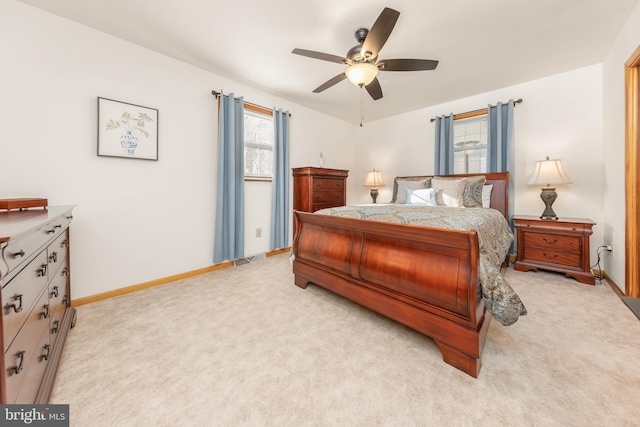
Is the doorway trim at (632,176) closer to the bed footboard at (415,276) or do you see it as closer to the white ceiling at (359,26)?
the white ceiling at (359,26)

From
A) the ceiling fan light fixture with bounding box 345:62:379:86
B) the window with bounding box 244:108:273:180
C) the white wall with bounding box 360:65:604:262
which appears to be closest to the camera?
the ceiling fan light fixture with bounding box 345:62:379:86

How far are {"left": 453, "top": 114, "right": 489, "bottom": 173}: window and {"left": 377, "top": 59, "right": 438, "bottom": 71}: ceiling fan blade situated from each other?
2.20 metres

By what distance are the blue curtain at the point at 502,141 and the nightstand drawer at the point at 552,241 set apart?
46cm

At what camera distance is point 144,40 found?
2479 mm

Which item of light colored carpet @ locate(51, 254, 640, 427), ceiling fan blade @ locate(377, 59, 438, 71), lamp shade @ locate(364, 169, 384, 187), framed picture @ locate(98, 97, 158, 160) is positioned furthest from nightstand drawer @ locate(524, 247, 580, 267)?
framed picture @ locate(98, 97, 158, 160)

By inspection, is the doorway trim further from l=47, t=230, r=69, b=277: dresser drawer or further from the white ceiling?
l=47, t=230, r=69, b=277: dresser drawer

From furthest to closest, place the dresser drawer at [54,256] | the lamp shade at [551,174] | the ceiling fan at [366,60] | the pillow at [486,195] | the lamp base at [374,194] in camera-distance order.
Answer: the lamp base at [374,194]
the pillow at [486,195]
the lamp shade at [551,174]
the ceiling fan at [366,60]
the dresser drawer at [54,256]

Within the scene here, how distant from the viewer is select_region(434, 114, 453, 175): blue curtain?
4.02 meters

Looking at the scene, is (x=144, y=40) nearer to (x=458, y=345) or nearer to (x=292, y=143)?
(x=292, y=143)

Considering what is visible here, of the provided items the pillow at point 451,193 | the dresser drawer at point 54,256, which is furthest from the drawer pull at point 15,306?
the pillow at point 451,193

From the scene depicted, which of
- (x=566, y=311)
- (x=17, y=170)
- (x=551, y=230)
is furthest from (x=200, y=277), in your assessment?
(x=551, y=230)

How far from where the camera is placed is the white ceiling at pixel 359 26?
201 cm

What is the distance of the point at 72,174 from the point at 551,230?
204 inches

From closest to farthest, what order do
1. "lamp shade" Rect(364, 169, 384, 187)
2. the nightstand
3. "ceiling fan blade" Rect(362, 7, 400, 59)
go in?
1. "ceiling fan blade" Rect(362, 7, 400, 59)
2. the nightstand
3. "lamp shade" Rect(364, 169, 384, 187)
